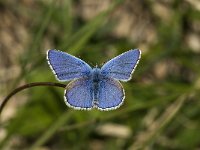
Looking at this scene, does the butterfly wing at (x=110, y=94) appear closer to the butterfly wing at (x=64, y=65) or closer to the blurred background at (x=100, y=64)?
the butterfly wing at (x=64, y=65)

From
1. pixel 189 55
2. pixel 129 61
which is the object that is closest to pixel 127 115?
pixel 189 55

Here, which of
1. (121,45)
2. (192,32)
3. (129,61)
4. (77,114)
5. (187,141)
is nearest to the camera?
(129,61)

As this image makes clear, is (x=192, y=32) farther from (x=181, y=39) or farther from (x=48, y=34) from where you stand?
(x=48, y=34)

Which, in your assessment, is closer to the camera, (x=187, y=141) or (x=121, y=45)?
(x=187, y=141)

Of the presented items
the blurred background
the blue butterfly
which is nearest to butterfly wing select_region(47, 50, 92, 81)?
the blue butterfly

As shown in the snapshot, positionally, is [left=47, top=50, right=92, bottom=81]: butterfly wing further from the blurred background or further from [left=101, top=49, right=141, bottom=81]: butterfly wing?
the blurred background

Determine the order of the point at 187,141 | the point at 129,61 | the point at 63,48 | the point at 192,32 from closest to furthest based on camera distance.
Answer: the point at 129,61, the point at 63,48, the point at 187,141, the point at 192,32
